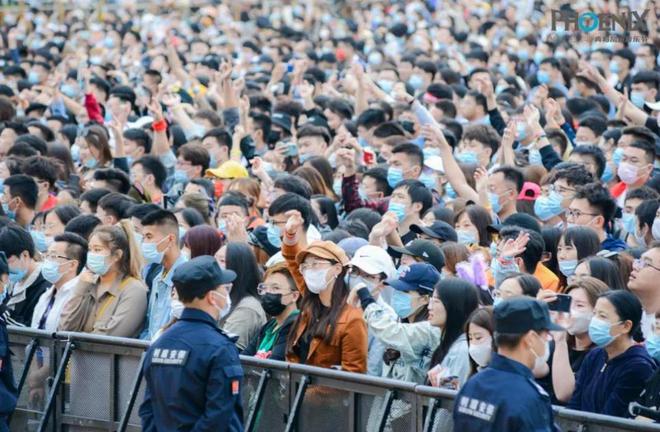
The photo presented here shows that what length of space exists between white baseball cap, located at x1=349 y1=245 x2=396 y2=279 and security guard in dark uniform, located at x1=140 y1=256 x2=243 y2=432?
141cm

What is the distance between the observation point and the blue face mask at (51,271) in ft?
29.3

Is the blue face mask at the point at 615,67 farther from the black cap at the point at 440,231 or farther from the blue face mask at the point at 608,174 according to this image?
the black cap at the point at 440,231

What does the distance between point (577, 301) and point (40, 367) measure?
132 inches

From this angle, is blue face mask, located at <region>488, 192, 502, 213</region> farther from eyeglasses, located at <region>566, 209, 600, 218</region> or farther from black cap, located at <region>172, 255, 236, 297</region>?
black cap, located at <region>172, 255, 236, 297</region>

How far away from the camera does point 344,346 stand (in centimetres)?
719

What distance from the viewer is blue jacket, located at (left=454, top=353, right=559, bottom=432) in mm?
5066

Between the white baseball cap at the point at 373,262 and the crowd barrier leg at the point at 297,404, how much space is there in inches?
29.9

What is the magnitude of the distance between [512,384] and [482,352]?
1258mm

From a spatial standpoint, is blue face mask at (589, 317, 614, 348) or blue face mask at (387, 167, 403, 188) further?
blue face mask at (387, 167, 403, 188)

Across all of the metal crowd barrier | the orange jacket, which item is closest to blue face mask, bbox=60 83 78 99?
the metal crowd barrier

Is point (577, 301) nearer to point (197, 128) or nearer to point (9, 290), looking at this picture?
point (9, 290)

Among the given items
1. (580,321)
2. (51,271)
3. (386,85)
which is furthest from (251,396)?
(386,85)

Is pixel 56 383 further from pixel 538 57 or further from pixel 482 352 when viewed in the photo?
pixel 538 57

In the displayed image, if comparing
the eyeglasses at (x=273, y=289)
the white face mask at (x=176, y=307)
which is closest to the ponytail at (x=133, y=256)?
the white face mask at (x=176, y=307)
